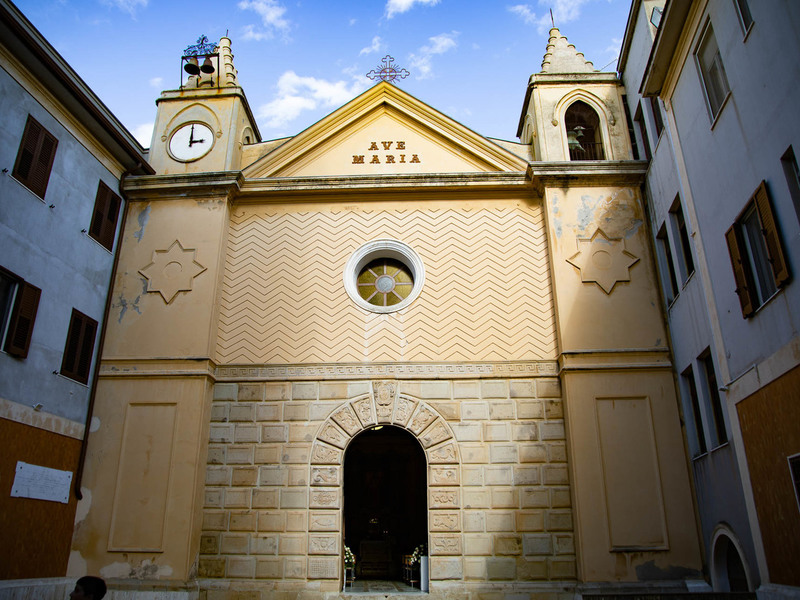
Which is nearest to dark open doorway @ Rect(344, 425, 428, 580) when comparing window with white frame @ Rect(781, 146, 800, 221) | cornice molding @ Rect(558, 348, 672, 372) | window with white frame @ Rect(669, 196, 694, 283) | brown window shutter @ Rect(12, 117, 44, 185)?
cornice molding @ Rect(558, 348, 672, 372)

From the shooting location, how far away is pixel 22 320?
1053 centimetres

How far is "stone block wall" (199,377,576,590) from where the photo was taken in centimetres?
1131

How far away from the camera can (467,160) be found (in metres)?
14.8

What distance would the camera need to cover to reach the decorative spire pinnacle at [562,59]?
1543 cm

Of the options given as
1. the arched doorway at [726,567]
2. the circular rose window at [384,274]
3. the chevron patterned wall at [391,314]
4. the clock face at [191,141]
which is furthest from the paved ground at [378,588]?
the clock face at [191,141]

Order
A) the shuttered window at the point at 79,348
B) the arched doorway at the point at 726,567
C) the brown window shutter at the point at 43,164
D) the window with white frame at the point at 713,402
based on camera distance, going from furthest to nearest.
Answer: the shuttered window at the point at 79,348 < the brown window shutter at the point at 43,164 < the window with white frame at the point at 713,402 < the arched doorway at the point at 726,567

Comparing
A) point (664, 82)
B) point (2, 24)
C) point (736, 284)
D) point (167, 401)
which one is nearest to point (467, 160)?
point (664, 82)

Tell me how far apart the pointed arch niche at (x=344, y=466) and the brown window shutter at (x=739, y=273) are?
213 inches

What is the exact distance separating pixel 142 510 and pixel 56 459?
1.65m

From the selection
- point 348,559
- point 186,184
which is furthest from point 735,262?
point 186,184

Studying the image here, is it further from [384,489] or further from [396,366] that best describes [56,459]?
[384,489]

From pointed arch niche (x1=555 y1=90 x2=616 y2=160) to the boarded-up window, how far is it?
35.2 ft

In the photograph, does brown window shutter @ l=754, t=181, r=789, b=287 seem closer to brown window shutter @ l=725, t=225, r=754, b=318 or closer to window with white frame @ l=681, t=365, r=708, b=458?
brown window shutter @ l=725, t=225, r=754, b=318

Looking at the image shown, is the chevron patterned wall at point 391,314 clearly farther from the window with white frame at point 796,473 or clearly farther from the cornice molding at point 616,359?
the window with white frame at point 796,473
